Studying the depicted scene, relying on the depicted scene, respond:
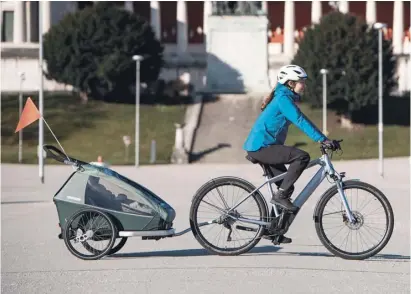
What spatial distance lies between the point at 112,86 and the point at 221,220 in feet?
196

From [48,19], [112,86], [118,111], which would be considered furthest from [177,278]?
[48,19]

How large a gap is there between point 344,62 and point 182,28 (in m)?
30.7

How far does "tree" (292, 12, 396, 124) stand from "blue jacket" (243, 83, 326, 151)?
52.9 metres

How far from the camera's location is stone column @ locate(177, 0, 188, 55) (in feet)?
305

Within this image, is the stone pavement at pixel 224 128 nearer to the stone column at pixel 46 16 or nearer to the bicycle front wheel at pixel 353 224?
the stone column at pixel 46 16

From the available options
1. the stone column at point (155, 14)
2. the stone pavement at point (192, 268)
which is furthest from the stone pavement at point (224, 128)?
the stone pavement at point (192, 268)

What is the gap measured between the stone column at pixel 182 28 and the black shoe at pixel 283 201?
83.6 m

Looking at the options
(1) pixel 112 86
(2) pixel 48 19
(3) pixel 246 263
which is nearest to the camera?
(3) pixel 246 263

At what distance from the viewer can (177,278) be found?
864 cm

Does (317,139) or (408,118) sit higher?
(317,139)

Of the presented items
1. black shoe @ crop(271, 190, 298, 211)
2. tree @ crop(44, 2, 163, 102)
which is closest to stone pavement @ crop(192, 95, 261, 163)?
tree @ crop(44, 2, 163, 102)

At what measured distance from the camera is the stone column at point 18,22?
3457 inches

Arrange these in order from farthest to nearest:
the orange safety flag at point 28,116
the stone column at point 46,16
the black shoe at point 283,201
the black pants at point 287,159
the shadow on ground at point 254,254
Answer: the stone column at point 46,16 < the orange safety flag at point 28,116 < the shadow on ground at point 254,254 < the black shoe at point 283,201 < the black pants at point 287,159

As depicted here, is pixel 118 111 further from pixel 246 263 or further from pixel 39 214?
pixel 246 263
